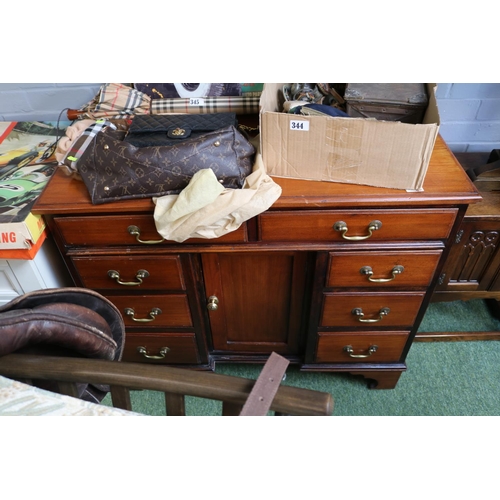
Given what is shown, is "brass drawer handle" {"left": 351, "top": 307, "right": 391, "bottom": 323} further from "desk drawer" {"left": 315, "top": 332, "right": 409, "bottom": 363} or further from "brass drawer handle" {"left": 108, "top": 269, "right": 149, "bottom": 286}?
"brass drawer handle" {"left": 108, "top": 269, "right": 149, "bottom": 286}

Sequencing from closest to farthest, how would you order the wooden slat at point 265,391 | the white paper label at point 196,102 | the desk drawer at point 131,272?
the wooden slat at point 265,391
the desk drawer at point 131,272
the white paper label at point 196,102

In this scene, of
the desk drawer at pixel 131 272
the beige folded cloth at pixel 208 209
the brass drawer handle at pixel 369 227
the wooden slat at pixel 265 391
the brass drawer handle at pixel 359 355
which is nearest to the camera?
the wooden slat at pixel 265 391

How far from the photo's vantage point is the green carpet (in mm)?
1452

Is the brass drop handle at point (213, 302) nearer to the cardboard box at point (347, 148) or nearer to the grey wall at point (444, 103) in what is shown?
the cardboard box at point (347, 148)

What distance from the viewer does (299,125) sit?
96 cm

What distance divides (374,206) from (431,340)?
0.92m

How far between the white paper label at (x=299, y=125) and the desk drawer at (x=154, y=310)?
604 mm

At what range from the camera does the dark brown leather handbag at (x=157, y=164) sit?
0.96 m

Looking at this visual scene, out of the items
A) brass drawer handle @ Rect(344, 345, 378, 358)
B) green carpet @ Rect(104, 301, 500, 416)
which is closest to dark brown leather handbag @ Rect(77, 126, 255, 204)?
brass drawer handle @ Rect(344, 345, 378, 358)

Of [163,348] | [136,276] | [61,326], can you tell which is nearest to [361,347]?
[163,348]

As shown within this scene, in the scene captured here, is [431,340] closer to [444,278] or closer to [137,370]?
[444,278]

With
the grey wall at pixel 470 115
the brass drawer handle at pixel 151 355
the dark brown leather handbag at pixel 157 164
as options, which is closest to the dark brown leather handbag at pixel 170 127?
the dark brown leather handbag at pixel 157 164

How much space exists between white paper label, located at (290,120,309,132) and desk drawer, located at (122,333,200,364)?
770 mm

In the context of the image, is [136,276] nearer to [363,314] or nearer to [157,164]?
[157,164]
